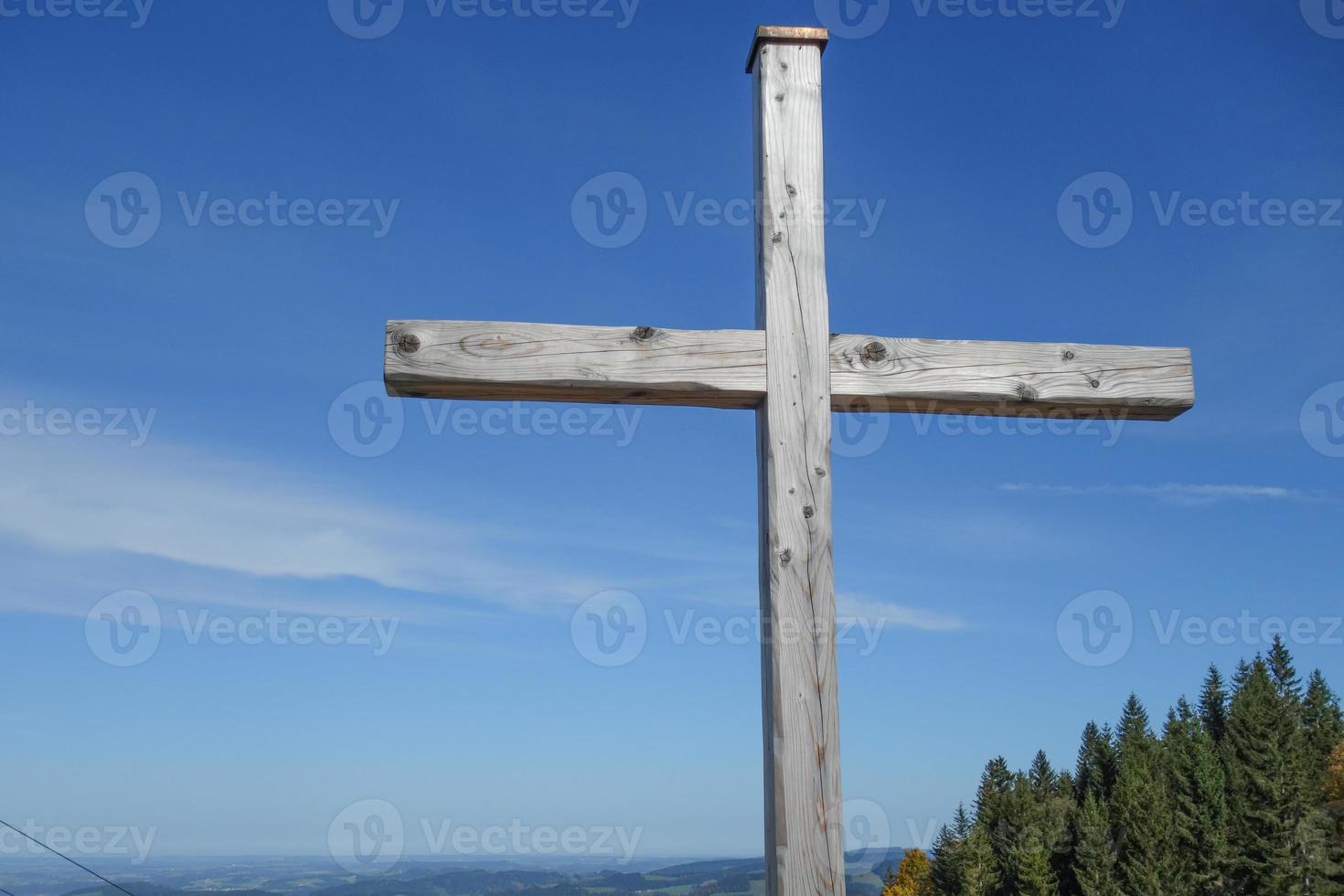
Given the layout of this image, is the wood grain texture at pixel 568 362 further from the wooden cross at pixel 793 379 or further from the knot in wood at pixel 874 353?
the knot in wood at pixel 874 353

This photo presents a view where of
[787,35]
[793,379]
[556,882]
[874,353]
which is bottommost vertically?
[556,882]

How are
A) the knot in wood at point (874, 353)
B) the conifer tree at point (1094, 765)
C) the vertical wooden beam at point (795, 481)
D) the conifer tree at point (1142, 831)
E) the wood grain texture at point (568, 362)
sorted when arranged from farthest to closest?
1. the conifer tree at point (1094, 765)
2. the conifer tree at point (1142, 831)
3. the knot in wood at point (874, 353)
4. the wood grain texture at point (568, 362)
5. the vertical wooden beam at point (795, 481)

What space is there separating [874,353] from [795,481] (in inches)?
22.2

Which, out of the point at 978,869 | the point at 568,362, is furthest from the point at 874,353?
the point at 978,869

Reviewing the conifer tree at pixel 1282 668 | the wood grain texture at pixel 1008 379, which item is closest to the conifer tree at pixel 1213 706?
the conifer tree at pixel 1282 668

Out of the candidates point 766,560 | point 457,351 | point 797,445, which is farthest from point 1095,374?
point 457,351

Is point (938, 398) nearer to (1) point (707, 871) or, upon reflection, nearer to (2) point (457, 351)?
(2) point (457, 351)

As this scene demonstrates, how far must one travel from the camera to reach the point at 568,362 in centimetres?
360

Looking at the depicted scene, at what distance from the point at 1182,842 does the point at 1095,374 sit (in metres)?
59.4

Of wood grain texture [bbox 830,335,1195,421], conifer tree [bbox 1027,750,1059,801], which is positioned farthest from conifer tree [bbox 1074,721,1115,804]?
wood grain texture [bbox 830,335,1195,421]

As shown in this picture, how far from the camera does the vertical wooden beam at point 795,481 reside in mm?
3352

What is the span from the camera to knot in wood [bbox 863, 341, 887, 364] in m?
3.74

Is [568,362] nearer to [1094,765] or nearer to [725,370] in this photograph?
[725,370]

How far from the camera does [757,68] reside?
12.8ft
